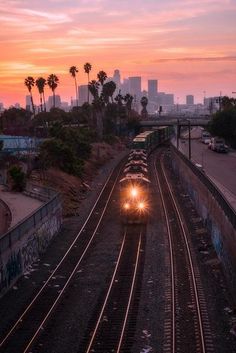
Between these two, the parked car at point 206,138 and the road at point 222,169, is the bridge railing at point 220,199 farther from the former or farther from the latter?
the parked car at point 206,138

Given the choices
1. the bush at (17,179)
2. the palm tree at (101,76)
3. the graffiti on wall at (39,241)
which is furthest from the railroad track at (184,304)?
the palm tree at (101,76)

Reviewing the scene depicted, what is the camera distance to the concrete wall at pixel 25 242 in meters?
22.7

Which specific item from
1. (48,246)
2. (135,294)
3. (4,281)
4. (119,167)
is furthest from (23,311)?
(119,167)

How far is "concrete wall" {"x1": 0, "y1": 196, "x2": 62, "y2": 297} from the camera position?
22.7 metres

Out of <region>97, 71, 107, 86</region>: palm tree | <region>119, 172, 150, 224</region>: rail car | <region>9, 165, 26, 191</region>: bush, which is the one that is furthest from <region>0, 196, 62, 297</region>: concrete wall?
Answer: <region>97, 71, 107, 86</region>: palm tree

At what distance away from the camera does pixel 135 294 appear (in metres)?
22.5

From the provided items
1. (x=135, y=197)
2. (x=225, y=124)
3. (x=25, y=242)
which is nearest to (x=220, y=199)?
(x=25, y=242)

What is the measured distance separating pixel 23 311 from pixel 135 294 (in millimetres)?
4784

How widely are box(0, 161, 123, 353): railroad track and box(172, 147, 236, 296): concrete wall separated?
23.4ft

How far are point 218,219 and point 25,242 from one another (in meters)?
10.1

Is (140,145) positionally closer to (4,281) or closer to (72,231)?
(72,231)

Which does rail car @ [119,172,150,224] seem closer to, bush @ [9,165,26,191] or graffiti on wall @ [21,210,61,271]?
graffiti on wall @ [21,210,61,271]

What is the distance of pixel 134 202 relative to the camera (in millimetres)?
36812

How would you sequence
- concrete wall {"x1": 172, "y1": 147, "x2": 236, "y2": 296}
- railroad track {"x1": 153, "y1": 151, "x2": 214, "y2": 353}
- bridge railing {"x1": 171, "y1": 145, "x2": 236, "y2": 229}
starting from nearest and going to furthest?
railroad track {"x1": 153, "y1": 151, "x2": 214, "y2": 353} → concrete wall {"x1": 172, "y1": 147, "x2": 236, "y2": 296} → bridge railing {"x1": 171, "y1": 145, "x2": 236, "y2": 229}
